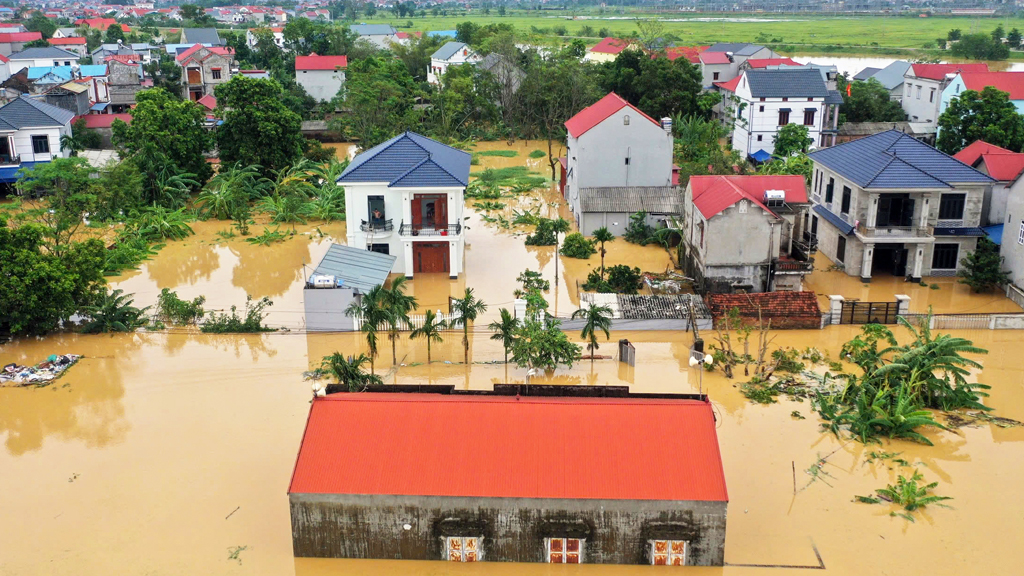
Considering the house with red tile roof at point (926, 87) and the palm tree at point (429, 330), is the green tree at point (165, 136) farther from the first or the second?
the house with red tile roof at point (926, 87)

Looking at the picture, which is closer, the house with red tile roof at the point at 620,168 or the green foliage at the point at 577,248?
the green foliage at the point at 577,248

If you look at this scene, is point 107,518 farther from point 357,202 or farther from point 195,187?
point 195,187

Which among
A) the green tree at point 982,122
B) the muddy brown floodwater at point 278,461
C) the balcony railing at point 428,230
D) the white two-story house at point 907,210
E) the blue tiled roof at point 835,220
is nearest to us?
the muddy brown floodwater at point 278,461

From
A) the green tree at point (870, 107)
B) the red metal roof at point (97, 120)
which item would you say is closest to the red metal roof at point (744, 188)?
the green tree at point (870, 107)

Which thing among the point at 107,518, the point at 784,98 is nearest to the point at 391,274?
the point at 107,518

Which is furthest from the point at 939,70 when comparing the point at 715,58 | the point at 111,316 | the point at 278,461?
the point at 278,461

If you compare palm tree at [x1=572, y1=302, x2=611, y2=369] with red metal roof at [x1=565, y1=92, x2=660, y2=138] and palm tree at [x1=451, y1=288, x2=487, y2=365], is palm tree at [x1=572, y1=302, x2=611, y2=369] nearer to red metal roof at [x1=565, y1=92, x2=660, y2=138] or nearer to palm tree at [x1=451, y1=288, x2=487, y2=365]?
palm tree at [x1=451, y1=288, x2=487, y2=365]
